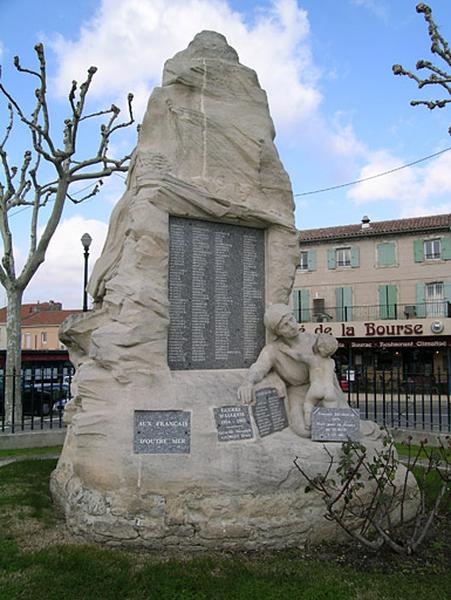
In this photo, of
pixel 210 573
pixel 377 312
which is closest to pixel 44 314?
pixel 377 312

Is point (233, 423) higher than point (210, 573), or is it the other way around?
point (233, 423)

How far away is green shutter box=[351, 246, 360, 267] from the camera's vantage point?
29339mm

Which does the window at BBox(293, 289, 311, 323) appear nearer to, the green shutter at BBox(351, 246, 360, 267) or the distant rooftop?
the green shutter at BBox(351, 246, 360, 267)

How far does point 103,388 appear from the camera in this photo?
195 inches

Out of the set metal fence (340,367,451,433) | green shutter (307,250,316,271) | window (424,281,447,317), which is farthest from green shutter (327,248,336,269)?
metal fence (340,367,451,433)

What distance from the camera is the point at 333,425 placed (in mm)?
5184

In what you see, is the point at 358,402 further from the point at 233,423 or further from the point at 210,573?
the point at 210,573

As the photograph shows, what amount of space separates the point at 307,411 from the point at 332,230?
26.2 metres

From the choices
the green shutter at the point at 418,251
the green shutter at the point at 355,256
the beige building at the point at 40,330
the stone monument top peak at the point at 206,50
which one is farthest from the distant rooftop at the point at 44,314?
the stone monument top peak at the point at 206,50

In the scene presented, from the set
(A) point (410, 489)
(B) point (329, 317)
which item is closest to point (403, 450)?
(A) point (410, 489)

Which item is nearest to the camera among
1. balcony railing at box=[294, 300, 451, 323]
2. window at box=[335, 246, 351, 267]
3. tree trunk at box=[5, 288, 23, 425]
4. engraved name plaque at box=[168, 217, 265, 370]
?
engraved name plaque at box=[168, 217, 265, 370]

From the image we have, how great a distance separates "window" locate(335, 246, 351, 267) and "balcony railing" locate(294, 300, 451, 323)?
96.1 inches

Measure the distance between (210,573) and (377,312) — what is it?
85.0 feet

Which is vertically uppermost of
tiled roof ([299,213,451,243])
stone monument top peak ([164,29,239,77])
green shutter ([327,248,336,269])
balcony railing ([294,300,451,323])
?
tiled roof ([299,213,451,243])
